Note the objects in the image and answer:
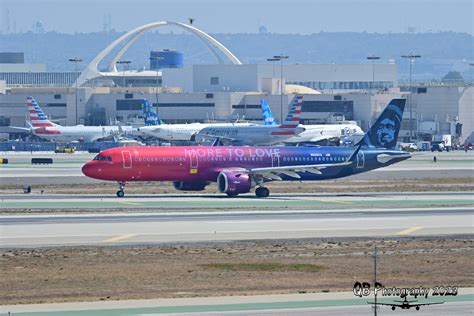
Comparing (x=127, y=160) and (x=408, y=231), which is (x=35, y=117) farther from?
(x=408, y=231)

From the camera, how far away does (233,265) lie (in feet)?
168

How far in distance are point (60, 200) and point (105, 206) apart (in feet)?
19.1

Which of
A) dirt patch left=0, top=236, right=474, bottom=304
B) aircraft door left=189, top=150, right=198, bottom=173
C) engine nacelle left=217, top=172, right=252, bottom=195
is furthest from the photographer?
aircraft door left=189, top=150, right=198, bottom=173

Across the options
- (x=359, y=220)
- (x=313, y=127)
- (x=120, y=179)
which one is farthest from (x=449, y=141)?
(x=359, y=220)

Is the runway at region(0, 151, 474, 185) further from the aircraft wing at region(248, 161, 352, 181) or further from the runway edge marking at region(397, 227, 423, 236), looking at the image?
the runway edge marking at region(397, 227, 423, 236)

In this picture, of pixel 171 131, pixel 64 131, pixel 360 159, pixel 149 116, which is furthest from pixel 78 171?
pixel 64 131

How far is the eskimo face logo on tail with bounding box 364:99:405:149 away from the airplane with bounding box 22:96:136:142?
92848 mm

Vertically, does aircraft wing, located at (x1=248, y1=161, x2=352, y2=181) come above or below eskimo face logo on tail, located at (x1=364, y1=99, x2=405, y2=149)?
below

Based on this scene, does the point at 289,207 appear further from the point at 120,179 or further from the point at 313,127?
the point at 313,127

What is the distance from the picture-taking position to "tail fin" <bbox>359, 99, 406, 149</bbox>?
95.3m

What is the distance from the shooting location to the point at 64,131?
614 feet

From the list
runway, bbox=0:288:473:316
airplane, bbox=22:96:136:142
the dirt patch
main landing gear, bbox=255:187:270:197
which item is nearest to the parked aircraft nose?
main landing gear, bbox=255:187:270:197

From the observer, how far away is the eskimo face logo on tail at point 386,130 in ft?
313

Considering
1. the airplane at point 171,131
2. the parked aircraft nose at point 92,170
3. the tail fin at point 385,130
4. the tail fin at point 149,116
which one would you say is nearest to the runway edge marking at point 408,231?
the parked aircraft nose at point 92,170
